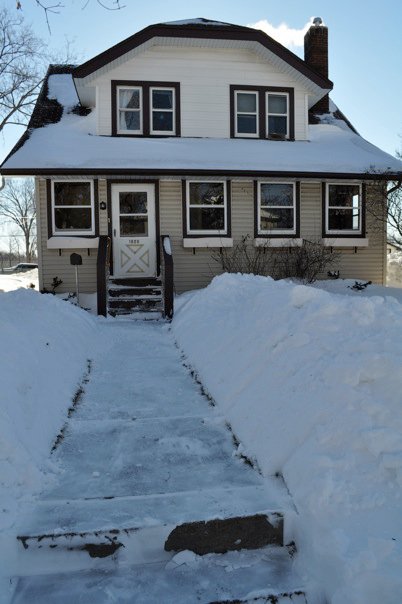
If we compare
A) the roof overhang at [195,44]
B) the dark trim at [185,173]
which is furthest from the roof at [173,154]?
the roof overhang at [195,44]

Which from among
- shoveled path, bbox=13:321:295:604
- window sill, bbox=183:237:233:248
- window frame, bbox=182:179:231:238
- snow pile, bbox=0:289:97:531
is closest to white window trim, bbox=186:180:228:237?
window frame, bbox=182:179:231:238

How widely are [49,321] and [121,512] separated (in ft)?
13.7

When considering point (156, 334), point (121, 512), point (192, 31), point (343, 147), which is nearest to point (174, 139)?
point (192, 31)

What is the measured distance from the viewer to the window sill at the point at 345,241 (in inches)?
522

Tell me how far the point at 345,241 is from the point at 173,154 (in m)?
5.22

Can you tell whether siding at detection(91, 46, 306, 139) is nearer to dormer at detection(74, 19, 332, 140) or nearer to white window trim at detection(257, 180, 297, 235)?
dormer at detection(74, 19, 332, 140)

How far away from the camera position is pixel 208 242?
12.8 meters

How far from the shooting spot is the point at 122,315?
33.4 ft

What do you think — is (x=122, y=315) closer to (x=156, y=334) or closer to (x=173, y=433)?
(x=156, y=334)

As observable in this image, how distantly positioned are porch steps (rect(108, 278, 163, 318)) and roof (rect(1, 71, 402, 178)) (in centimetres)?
284

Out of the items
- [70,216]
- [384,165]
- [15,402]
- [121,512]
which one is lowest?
[121,512]

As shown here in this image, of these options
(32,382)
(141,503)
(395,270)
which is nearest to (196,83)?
(32,382)

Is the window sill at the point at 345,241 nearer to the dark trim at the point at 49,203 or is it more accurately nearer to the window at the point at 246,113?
the window at the point at 246,113

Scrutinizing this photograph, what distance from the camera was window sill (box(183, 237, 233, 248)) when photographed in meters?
12.7
